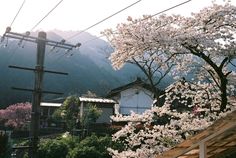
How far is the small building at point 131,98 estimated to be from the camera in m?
53.2

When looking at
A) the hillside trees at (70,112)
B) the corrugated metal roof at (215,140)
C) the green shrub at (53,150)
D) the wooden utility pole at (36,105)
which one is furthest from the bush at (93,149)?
the corrugated metal roof at (215,140)

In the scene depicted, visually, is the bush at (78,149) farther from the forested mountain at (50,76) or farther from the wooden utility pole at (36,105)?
the forested mountain at (50,76)

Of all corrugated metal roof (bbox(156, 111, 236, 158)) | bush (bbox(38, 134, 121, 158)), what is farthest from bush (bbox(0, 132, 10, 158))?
corrugated metal roof (bbox(156, 111, 236, 158))

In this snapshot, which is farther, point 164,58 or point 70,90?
point 70,90

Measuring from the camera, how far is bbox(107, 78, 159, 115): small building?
53250mm

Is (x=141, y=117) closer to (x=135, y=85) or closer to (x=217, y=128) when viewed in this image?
(x=217, y=128)

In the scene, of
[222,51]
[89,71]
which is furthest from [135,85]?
[89,71]

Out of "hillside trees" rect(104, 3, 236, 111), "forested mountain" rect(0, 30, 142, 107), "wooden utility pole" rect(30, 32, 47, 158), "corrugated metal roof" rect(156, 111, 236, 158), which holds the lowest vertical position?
"corrugated metal roof" rect(156, 111, 236, 158)

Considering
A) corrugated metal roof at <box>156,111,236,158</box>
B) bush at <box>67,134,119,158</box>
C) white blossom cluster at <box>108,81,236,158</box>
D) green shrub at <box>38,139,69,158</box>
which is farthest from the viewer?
green shrub at <box>38,139,69,158</box>

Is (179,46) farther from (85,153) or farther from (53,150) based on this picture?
(53,150)

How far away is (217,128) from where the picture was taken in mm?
7324

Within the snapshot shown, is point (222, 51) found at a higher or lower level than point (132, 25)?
lower

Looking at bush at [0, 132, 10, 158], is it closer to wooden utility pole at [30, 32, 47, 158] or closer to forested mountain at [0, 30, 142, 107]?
wooden utility pole at [30, 32, 47, 158]

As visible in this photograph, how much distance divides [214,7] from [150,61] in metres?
4.01
